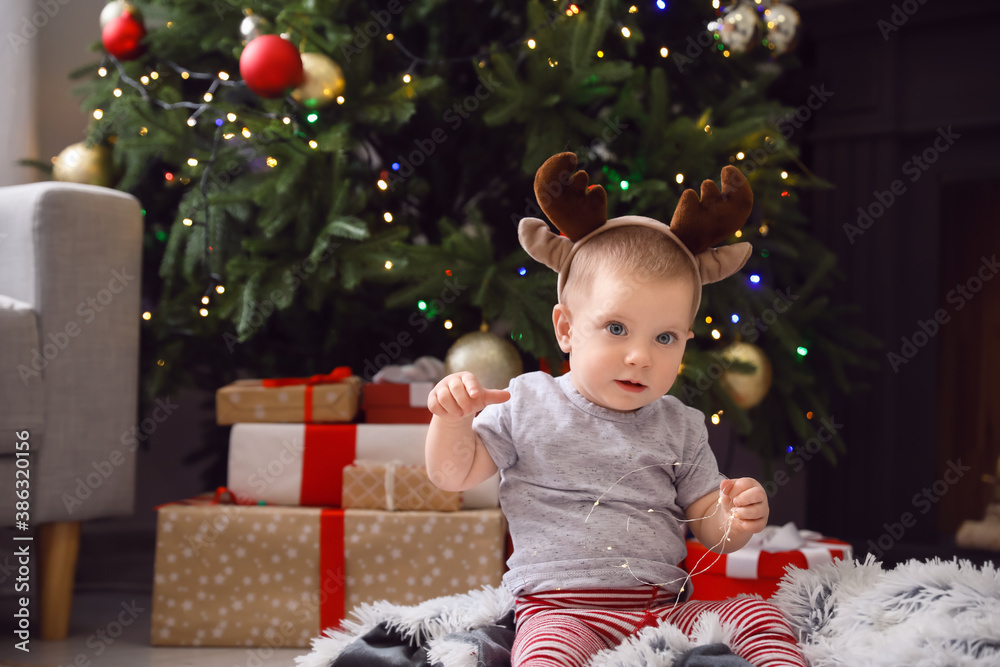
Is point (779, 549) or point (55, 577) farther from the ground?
point (779, 549)

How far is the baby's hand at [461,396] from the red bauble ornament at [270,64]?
3.00 ft

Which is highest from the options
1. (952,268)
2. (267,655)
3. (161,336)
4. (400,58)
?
(400,58)

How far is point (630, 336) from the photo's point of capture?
2.95 ft

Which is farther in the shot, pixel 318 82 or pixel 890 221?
pixel 890 221

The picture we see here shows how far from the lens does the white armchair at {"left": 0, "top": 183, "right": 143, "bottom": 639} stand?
1310 mm

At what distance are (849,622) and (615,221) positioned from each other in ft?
1.57

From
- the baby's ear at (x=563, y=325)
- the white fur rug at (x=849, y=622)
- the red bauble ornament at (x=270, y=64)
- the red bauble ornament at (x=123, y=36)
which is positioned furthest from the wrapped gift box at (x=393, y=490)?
the red bauble ornament at (x=123, y=36)

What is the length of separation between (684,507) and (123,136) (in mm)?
1458

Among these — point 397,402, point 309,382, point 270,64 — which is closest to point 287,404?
point 309,382

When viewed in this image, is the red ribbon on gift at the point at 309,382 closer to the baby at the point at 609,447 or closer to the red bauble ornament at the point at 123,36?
the baby at the point at 609,447

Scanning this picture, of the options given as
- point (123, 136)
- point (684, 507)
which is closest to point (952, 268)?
point (684, 507)

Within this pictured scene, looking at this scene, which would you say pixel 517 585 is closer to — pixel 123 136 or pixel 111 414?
pixel 111 414

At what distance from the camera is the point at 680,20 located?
1.91 meters

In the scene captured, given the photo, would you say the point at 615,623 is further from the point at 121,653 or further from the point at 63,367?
the point at 63,367
